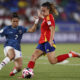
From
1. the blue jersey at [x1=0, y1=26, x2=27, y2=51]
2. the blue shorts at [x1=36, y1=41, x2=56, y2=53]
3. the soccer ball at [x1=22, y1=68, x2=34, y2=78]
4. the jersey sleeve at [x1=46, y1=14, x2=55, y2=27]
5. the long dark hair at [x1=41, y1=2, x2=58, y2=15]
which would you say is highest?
the long dark hair at [x1=41, y1=2, x2=58, y2=15]

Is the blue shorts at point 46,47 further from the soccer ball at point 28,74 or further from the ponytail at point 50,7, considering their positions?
the ponytail at point 50,7

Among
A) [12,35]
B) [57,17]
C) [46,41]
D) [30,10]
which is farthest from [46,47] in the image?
[30,10]

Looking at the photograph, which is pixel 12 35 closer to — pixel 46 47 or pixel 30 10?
pixel 46 47

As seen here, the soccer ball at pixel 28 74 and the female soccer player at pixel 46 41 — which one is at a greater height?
the female soccer player at pixel 46 41

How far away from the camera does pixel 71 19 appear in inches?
942

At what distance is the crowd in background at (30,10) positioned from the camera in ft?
76.5

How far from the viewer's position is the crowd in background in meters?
23.3

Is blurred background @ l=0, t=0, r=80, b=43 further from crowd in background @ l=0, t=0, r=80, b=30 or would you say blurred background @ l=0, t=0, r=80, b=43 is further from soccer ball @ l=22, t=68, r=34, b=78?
soccer ball @ l=22, t=68, r=34, b=78

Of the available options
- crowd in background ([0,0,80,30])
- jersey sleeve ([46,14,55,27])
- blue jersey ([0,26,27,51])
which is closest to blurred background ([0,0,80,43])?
crowd in background ([0,0,80,30])

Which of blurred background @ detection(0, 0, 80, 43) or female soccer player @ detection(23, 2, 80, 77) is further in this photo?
blurred background @ detection(0, 0, 80, 43)

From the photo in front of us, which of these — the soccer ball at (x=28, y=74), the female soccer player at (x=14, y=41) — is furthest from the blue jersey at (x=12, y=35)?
the soccer ball at (x=28, y=74)

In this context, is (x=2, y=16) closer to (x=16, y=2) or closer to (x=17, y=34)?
(x=16, y=2)

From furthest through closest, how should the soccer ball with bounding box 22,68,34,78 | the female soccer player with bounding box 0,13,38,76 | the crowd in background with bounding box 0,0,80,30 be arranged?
the crowd in background with bounding box 0,0,80,30, the female soccer player with bounding box 0,13,38,76, the soccer ball with bounding box 22,68,34,78

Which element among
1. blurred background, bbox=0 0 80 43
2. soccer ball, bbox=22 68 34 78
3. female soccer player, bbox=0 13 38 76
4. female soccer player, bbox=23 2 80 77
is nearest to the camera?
soccer ball, bbox=22 68 34 78
